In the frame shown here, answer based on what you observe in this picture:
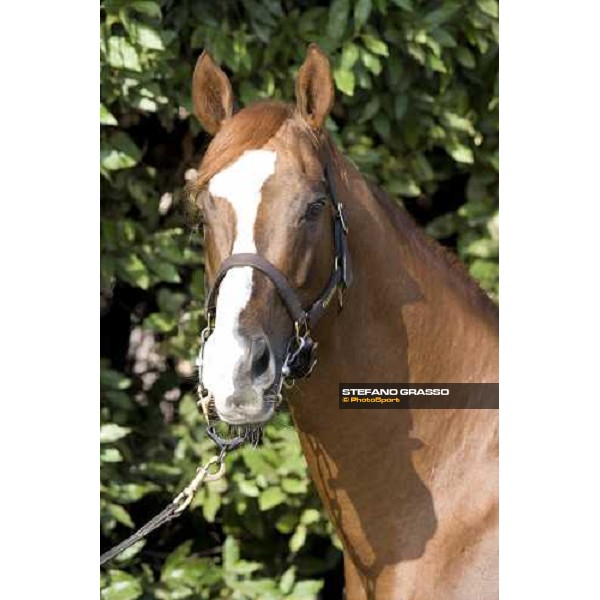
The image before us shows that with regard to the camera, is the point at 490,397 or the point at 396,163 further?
the point at 396,163

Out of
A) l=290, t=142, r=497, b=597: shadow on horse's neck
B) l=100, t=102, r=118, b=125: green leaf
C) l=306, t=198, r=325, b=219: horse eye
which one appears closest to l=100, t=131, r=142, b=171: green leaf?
l=100, t=102, r=118, b=125: green leaf

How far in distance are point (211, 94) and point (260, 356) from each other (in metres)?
0.66

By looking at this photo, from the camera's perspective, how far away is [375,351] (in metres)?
2.30

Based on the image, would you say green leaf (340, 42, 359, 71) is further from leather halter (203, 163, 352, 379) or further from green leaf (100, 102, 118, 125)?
leather halter (203, 163, 352, 379)

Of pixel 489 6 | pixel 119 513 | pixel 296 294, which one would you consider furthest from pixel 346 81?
pixel 119 513

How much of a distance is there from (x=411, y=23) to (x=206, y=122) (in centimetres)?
96

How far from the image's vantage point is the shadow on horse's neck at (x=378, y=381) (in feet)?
7.45

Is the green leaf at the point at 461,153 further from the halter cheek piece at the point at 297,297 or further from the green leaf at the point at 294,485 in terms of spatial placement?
the green leaf at the point at 294,485

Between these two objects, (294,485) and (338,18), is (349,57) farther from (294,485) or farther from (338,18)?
(294,485)

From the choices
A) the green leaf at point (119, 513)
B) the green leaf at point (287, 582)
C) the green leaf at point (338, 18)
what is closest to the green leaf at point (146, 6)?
the green leaf at point (338, 18)

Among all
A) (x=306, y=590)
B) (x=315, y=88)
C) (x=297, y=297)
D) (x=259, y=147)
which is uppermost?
(x=315, y=88)

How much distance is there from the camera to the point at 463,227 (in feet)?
10.7
